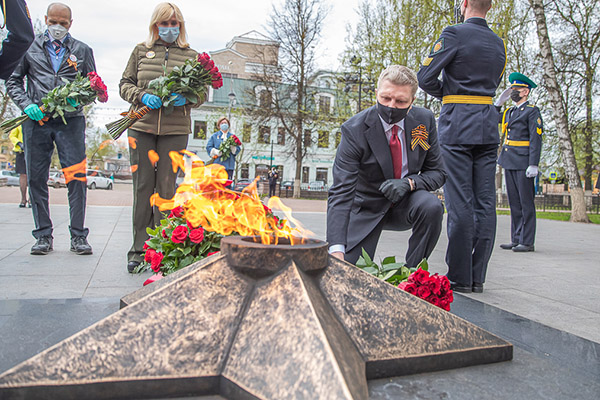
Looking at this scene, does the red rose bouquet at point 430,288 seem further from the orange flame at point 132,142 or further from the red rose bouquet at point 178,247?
the orange flame at point 132,142

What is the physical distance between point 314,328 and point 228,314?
383 mm

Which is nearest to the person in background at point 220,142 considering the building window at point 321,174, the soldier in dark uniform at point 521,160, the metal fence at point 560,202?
the soldier in dark uniform at point 521,160

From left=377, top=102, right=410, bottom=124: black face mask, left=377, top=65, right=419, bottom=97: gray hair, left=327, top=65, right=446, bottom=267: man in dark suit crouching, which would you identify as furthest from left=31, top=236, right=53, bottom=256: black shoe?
left=377, top=65, right=419, bottom=97: gray hair

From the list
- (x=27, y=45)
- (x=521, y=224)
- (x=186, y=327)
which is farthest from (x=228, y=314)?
(x=521, y=224)

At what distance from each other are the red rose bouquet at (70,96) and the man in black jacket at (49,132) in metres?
0.09

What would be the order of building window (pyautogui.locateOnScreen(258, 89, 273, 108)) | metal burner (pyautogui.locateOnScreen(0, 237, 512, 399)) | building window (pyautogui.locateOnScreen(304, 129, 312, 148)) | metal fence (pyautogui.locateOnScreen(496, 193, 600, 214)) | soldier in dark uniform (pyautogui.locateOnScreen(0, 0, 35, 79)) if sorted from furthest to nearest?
building window (pyautogui.locateOnScreen(304, 129, 312, 148)), building window (pyautogui.locateOnScreen(258, 89, 273, 108)), metal fence (pyautogui.locateOnScreen(496, 193, 600, 214)), soldier in dark uniform (pyautogui.locateOnScreen(0, 0, 35, 79)), metal burner (pyautogui.locateOnScreen(0, 237, 512, 399))

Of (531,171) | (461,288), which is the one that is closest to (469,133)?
(461,288)

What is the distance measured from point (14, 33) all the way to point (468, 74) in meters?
3.28

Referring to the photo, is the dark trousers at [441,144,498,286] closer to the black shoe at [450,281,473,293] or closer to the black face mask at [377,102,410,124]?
the black shoe at [450,281,473,293]

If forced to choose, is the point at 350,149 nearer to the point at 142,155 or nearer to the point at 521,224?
the point at 142,155

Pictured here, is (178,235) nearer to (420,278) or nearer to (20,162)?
(420,278)

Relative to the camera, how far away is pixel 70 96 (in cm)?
474

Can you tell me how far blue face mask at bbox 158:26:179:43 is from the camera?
14.5ft

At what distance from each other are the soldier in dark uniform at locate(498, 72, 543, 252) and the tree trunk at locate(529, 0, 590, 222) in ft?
18.2
